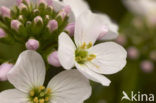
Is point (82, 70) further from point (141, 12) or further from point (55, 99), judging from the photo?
point (141, 12)

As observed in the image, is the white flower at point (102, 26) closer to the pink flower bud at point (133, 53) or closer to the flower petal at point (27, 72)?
the flower petal at point (27, 72)

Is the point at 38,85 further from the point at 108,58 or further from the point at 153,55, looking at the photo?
the point at 153,55

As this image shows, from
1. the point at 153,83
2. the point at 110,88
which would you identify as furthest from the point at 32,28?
the point at 153,83

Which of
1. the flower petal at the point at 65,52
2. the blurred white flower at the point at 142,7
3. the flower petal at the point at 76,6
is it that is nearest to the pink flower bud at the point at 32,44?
the flower petal at the point at 65,52

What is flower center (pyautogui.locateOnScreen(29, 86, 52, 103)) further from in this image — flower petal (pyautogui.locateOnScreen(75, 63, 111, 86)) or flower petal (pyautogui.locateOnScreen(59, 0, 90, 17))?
flower petal (pyautogui.locateOnScreen(59, 0, 90, 17))

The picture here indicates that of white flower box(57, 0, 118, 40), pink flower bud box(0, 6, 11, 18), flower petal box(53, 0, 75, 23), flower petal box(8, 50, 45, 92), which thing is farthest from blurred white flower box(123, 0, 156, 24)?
flower petal box(8, 50, 45, 92)

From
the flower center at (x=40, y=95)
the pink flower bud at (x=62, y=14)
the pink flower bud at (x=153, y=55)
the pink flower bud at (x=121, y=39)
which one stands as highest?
the pink flower bud at (x=62, y=14)
